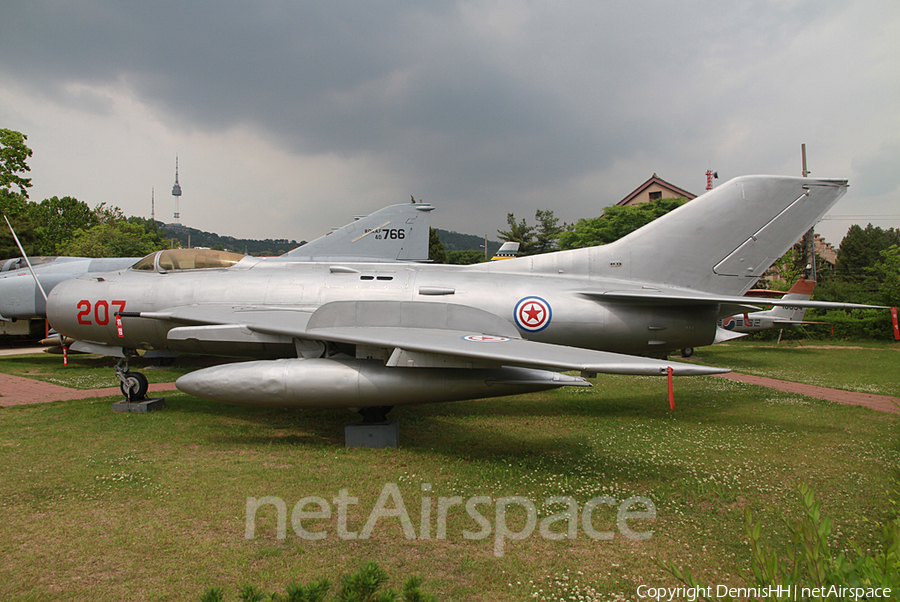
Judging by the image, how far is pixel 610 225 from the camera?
116ft

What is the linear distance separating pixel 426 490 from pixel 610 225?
33.6 meters

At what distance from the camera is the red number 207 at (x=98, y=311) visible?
816 cm

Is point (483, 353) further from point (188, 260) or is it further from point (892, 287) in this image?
point (892, 287)

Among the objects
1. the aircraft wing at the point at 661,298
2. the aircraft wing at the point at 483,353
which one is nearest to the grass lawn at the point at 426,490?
the aircraft wing at the point at 483,353

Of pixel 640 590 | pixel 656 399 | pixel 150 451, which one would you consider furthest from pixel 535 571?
pixel 656 399

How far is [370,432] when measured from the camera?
6.48 metres

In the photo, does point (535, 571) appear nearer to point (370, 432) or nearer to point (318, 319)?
point (370, 432)

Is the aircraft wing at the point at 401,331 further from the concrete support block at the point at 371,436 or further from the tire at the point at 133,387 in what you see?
the tire at the point at 133,387

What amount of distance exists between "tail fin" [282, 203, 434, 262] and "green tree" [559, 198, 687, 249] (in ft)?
81.6

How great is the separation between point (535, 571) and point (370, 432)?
3.44 m

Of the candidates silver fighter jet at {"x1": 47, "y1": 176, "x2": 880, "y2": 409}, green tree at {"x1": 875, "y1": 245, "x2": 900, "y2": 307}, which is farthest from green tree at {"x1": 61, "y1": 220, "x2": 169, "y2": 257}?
green tree at {"x1": 875, "y1": 245, "x2": 900, "y2": 307}

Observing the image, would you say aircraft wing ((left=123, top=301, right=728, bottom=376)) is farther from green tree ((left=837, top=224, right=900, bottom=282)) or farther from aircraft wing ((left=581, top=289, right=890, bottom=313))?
green tree ((left=837, top=224, right=900, bottom=282))

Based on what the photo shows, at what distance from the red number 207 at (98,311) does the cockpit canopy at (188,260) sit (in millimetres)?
874

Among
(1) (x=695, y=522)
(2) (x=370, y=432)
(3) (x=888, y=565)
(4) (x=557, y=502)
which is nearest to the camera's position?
(3) (x=888, y=565)
